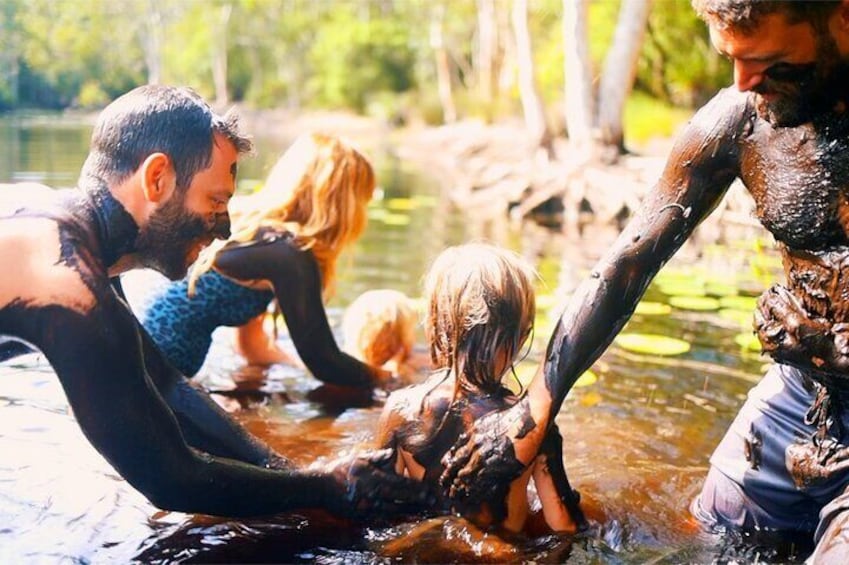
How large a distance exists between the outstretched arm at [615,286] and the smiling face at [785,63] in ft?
0.93

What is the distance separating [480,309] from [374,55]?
46065mm

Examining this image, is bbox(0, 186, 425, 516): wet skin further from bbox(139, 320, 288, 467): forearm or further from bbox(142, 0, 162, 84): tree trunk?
bbox(142, 0, 162, 84): tree trunk

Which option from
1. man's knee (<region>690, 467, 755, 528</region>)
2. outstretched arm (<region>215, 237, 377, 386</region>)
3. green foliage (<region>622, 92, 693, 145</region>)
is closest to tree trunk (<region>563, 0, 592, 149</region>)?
green foliage (<region>622, 92, 693, 145</region>)

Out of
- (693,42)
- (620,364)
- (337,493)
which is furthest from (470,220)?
(693,42)

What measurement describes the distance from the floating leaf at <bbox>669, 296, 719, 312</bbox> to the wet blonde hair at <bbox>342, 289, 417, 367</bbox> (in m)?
2.61

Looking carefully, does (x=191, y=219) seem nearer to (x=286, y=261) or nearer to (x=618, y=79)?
(x=286, y=261)

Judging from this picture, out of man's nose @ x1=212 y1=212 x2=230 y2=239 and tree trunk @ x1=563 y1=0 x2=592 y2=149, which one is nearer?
man's nose @ x1=212 y1=212 x2=230 y2=239

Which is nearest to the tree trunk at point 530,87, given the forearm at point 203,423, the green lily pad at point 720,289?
the green lily pad at point 720,289

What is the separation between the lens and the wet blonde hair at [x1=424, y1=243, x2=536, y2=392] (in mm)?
3145

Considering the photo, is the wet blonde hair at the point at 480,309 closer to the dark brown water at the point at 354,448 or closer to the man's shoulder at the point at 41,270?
the dark brown water at the point at 354,448

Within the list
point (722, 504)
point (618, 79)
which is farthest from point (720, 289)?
point (618, 79)

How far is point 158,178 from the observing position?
277 cm

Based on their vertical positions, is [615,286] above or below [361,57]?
above

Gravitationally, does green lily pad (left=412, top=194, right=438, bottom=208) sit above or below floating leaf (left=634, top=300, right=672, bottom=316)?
below
